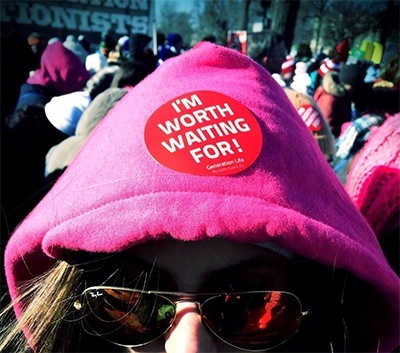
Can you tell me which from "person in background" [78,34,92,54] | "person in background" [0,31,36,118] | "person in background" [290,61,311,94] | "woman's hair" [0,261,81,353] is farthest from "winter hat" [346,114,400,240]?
"person in background" [78,34,92,54]

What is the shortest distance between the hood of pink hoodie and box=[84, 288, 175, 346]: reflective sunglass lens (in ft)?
10.6

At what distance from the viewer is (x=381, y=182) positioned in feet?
4.18

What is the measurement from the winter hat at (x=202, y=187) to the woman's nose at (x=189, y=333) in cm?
19

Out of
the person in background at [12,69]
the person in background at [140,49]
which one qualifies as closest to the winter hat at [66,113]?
the person in background at [12,69]

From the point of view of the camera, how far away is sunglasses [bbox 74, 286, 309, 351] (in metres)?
0.83

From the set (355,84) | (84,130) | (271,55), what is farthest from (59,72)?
(355,84)

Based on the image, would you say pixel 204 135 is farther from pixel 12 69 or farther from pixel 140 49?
pixel 140 49

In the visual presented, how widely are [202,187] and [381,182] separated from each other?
0.76 metres

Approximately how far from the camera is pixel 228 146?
0.81 m

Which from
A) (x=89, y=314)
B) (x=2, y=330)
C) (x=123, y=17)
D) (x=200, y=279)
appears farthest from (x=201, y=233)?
(x=123, y=17)

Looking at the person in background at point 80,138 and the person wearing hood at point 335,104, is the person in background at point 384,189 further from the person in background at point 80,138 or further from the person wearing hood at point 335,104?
the person wearing hood at point 335,104

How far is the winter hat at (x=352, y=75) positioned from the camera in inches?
196

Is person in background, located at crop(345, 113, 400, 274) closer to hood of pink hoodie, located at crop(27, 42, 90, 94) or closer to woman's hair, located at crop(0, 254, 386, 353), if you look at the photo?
woman's hair, located at crop(0, 254, 386, 353)

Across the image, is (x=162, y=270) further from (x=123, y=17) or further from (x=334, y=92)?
(x=123, y=17)
